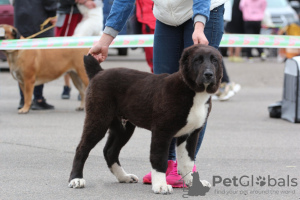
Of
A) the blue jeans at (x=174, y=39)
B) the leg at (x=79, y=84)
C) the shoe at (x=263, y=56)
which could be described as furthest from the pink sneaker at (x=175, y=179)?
the shoe at (x=263, y=56)

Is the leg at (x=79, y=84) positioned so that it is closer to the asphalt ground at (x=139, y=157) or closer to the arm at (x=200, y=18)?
the asphalt ground at (x=139, y=157)

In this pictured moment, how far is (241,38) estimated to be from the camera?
9203mm

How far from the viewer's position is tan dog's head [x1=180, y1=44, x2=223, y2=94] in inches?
167

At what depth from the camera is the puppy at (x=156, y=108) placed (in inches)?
172

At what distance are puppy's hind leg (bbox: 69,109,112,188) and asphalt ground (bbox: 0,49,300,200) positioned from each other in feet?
0.29

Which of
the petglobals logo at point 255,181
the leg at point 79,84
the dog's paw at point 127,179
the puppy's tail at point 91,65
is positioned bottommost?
the leg at point 79,84

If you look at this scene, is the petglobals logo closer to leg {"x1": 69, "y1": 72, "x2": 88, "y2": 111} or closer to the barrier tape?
the barrier tape

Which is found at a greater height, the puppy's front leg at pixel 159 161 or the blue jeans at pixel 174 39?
the blue jeans at pixel 174 39

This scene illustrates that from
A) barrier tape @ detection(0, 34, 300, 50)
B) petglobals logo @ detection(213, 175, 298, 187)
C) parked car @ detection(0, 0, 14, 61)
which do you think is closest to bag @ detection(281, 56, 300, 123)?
barrier tape @ detection(0, 34, 300, 50)

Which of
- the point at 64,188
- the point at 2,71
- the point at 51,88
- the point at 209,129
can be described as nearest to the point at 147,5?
the point at 209,129

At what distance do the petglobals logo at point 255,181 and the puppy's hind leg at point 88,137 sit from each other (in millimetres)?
998

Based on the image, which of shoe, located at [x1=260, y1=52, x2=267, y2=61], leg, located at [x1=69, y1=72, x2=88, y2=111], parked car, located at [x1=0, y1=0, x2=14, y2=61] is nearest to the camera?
leg, located at [x1=69, y1=72, x2=88, y2=111]

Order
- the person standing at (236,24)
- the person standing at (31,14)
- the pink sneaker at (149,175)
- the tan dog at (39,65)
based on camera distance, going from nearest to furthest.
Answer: the pink sneaker at (149,175) → the tan dog at (39,65) → the person standing at (31,14) → the person standing at (236,24)

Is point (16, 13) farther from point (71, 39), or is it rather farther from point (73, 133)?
point (73, 133)
